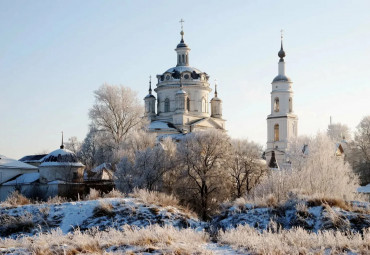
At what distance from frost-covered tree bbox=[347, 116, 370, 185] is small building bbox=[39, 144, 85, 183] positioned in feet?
95.6

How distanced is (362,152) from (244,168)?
24730mm

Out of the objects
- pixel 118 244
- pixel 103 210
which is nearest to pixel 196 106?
pixel 103 210

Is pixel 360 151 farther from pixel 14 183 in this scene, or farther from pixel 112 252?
pixel 112 252

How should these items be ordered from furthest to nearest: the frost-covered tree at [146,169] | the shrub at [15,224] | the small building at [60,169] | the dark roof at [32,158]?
the dark roof at [32,158]
the small building at [60,169]
the frost-covered tree at [146,169]
the shrub at [15,224]

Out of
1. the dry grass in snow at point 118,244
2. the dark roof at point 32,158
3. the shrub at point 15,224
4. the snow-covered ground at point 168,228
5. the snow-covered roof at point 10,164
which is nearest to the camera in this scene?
the dry grass in snow at point 118,244

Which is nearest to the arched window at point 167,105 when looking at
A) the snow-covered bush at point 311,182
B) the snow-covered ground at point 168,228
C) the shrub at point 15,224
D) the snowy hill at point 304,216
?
the snow-covered bush at point 311,182

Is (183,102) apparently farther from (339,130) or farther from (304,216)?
(304,216)

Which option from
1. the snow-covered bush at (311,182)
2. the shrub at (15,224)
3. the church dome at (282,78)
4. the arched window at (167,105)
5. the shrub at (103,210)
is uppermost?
the church dome at (282,78)

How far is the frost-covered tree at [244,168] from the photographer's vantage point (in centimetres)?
3400

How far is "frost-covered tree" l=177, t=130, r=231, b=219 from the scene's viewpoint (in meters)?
31.2

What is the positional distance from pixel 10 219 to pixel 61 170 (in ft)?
69.9

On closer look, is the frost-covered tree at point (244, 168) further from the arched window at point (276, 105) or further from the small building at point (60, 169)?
the arched window at point (276, 105)

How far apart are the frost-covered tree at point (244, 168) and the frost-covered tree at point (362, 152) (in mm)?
20320

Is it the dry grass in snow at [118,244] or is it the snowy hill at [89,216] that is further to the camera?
the snowy hill at [89,216]
